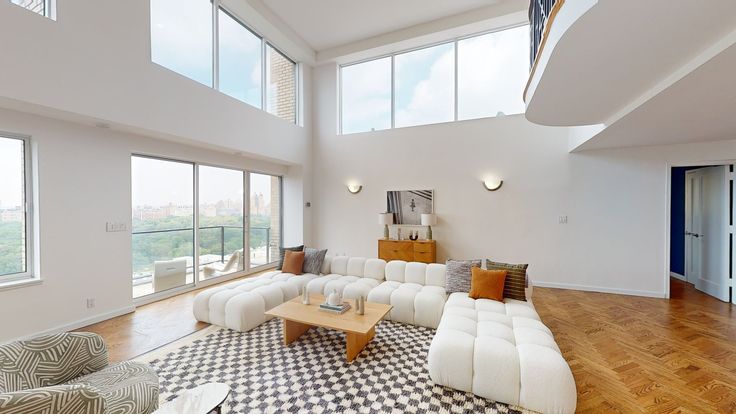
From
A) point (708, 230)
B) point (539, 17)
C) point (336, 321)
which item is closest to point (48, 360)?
point (336, 321)

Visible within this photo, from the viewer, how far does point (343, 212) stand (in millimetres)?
6613

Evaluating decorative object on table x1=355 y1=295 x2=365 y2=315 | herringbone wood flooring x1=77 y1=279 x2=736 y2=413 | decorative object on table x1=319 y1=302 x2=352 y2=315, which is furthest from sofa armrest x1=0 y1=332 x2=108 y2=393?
decorative object on table x1=355 y1=295 x2=365 y2=315

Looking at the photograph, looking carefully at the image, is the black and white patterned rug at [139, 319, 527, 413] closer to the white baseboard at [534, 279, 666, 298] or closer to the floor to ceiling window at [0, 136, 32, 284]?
the floor to ceiling window at [0, 136, 32, 284]

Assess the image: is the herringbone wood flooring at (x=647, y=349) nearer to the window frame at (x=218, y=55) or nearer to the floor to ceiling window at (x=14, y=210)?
the floor to ceiling window at (x=14, y=210)

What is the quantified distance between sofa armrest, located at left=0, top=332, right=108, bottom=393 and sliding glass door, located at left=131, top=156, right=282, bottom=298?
110 inches

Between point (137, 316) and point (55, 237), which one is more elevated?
point (55, 237)

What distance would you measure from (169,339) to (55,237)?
1768 millimetres

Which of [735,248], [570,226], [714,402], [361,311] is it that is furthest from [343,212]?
[735,248]

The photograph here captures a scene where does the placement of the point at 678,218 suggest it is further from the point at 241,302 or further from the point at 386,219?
the point at 241,302

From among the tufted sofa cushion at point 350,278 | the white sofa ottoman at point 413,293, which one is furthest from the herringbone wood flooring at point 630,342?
the tufted sofa cushion at point 350,278

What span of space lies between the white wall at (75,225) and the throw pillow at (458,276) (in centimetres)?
425

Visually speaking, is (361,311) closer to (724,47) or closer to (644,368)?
(644,368)

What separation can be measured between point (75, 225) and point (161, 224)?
1052mm

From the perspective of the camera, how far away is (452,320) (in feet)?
8.53
